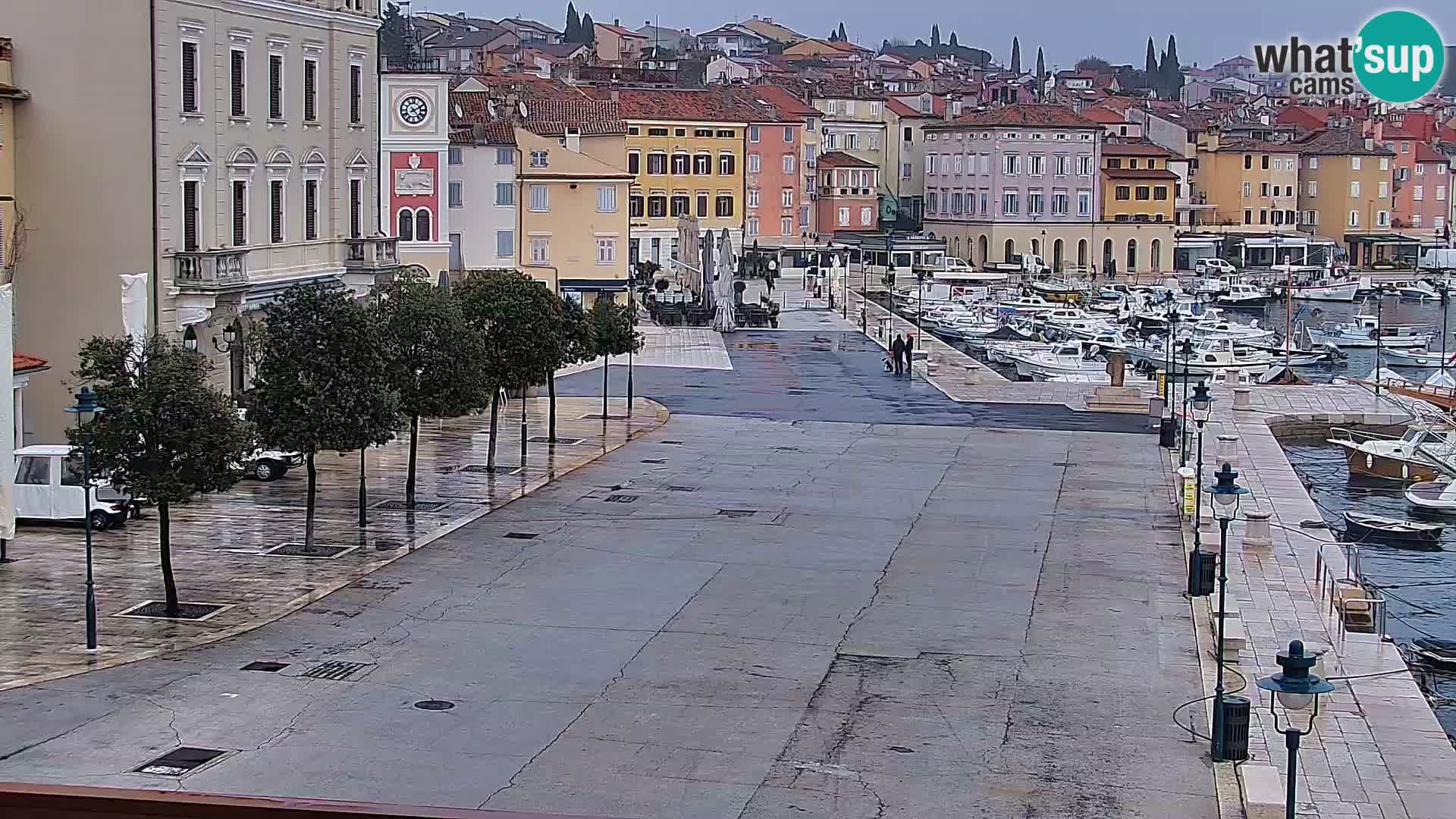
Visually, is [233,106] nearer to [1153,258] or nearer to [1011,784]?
[1011,784]

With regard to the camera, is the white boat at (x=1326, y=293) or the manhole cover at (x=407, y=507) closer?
the manhole cover at (x=407, y=507)

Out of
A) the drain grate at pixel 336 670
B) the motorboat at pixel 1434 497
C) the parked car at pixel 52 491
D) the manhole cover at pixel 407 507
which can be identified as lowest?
the motorboat at pixel 1434 497

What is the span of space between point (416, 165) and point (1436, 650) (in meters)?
37.4

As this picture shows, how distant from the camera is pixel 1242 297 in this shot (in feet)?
351

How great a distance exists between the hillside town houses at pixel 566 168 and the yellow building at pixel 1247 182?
0.23m

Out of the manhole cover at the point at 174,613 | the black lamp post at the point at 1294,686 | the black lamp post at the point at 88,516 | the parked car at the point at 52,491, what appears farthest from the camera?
the parked car at the point at 52,491

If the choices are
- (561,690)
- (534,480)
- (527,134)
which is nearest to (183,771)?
(561,690)

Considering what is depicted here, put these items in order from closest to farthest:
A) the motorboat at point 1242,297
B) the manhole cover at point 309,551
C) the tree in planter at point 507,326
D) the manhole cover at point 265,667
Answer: the manhole cover at point 265,667 → the manhole cover at point 309,551 → the tree in planter at point 507,326 → the motorboat at point 1242,297

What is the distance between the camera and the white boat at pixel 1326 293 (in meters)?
112

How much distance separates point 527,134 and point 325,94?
31.8m

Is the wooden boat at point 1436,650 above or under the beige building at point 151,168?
under

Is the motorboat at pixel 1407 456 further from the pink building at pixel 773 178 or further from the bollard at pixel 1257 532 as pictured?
the pink building at pixel 773 178

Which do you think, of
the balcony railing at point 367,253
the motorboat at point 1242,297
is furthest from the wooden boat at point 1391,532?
the motorboat at point 1242,297

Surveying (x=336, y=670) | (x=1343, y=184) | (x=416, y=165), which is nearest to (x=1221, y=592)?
(x=336, y=670)
